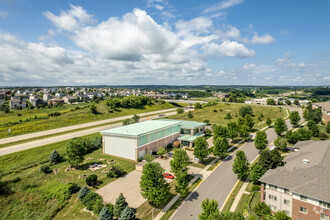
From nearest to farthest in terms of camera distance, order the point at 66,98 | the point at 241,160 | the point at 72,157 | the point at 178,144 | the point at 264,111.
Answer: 1. the point at 241,160
2. the point at 72,157
3. the point at 178,144
4. the point at 264,111
5. the point at 66,98

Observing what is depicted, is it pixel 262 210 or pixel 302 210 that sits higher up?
pixel 302 210

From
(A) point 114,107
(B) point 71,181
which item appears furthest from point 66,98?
(B) point 71,181

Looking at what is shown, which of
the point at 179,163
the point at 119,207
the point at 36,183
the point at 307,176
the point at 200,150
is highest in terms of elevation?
the point at 307,176

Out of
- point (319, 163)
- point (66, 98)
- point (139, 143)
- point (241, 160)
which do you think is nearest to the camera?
point (319, 163)

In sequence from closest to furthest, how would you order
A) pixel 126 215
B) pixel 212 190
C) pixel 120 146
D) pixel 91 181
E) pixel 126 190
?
pixel 126 215 < pixel 126 190 < pixel 212 190 < pixel 91 181 < pixel 120 146

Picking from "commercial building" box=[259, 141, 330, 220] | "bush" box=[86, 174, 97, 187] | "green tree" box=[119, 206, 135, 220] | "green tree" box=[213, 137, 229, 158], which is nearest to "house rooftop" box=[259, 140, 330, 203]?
"commercial building" box=[259, 141, 330, 220]

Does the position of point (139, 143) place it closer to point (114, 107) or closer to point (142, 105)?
point (114, 107)

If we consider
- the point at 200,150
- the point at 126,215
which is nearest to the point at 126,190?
the point at 126,215

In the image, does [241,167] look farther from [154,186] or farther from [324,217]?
[154,186]

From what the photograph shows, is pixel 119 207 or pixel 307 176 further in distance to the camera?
pixel 119 207
